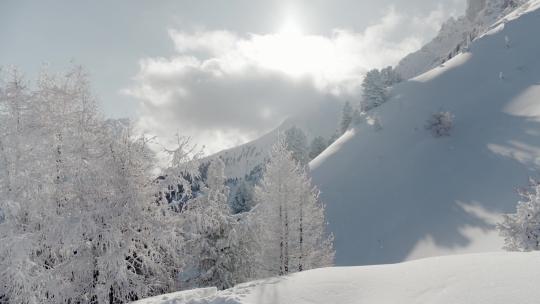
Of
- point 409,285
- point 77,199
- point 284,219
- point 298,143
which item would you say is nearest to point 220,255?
point 284,219

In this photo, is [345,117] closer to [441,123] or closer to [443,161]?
[441,123]

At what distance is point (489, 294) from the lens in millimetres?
7621

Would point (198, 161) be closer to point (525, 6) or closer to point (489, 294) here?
point (489, 294)

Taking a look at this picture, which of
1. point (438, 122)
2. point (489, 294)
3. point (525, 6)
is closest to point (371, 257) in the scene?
point (438, 122)

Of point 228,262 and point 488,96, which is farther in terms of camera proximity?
point 488,96

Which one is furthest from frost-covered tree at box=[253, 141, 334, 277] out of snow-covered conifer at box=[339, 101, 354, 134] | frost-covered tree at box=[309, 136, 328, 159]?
snow-covered conifer at box=[339, 101, 354, 134]

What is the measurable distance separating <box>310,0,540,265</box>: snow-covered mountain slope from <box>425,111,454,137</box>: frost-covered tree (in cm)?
133

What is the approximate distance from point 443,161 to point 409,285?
53393 mm

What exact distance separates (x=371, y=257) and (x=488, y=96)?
44.0 m

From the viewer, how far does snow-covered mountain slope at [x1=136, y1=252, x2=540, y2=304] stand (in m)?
7.82

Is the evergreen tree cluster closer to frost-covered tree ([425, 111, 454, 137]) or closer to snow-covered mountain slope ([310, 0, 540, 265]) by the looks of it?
snow-covered mountain slope ([310, 0, 540, 265])

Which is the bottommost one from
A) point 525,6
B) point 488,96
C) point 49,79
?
point 49,79

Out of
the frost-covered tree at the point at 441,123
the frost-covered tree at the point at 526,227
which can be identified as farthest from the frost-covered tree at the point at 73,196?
the frost-covered tree at the point at 441,123

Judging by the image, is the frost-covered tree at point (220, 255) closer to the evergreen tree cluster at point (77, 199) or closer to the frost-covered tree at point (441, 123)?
the evergreen tree cluster at point (77, 199)
